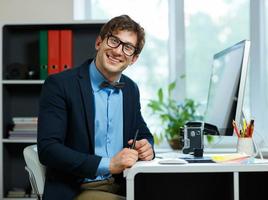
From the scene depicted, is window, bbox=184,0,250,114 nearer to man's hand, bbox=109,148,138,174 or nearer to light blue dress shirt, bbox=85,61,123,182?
light blue dress shirt, bbox=85,61,123,182

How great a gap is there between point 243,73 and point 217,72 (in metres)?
0.54

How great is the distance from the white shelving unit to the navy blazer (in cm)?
122

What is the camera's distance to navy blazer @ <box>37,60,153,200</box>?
167 centimetres

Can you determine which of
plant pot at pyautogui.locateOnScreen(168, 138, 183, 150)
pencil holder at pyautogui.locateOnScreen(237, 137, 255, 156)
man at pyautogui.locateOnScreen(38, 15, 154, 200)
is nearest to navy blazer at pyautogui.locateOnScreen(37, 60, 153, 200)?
man at pyautogui.locateOnScreen(38, 15, 154, 200)

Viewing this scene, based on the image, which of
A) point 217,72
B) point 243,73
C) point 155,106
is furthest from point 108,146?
point 155,106

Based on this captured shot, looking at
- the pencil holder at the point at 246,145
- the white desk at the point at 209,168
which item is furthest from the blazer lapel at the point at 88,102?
Answer: the pencil holder at the point at 246,145

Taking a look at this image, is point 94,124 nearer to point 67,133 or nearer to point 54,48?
point 67,133

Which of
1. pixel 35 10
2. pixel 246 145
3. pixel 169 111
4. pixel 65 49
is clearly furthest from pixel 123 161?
pixel 35 10

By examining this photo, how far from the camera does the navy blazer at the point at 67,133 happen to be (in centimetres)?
167

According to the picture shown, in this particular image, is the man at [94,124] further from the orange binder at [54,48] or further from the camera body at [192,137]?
the orange binder at [54,48]

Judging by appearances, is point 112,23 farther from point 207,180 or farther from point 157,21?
point 157,21

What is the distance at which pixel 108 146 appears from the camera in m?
1.89

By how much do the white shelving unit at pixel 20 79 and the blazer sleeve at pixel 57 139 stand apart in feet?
4.06

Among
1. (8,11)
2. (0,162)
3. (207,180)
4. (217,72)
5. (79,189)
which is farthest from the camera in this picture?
(8,11)
